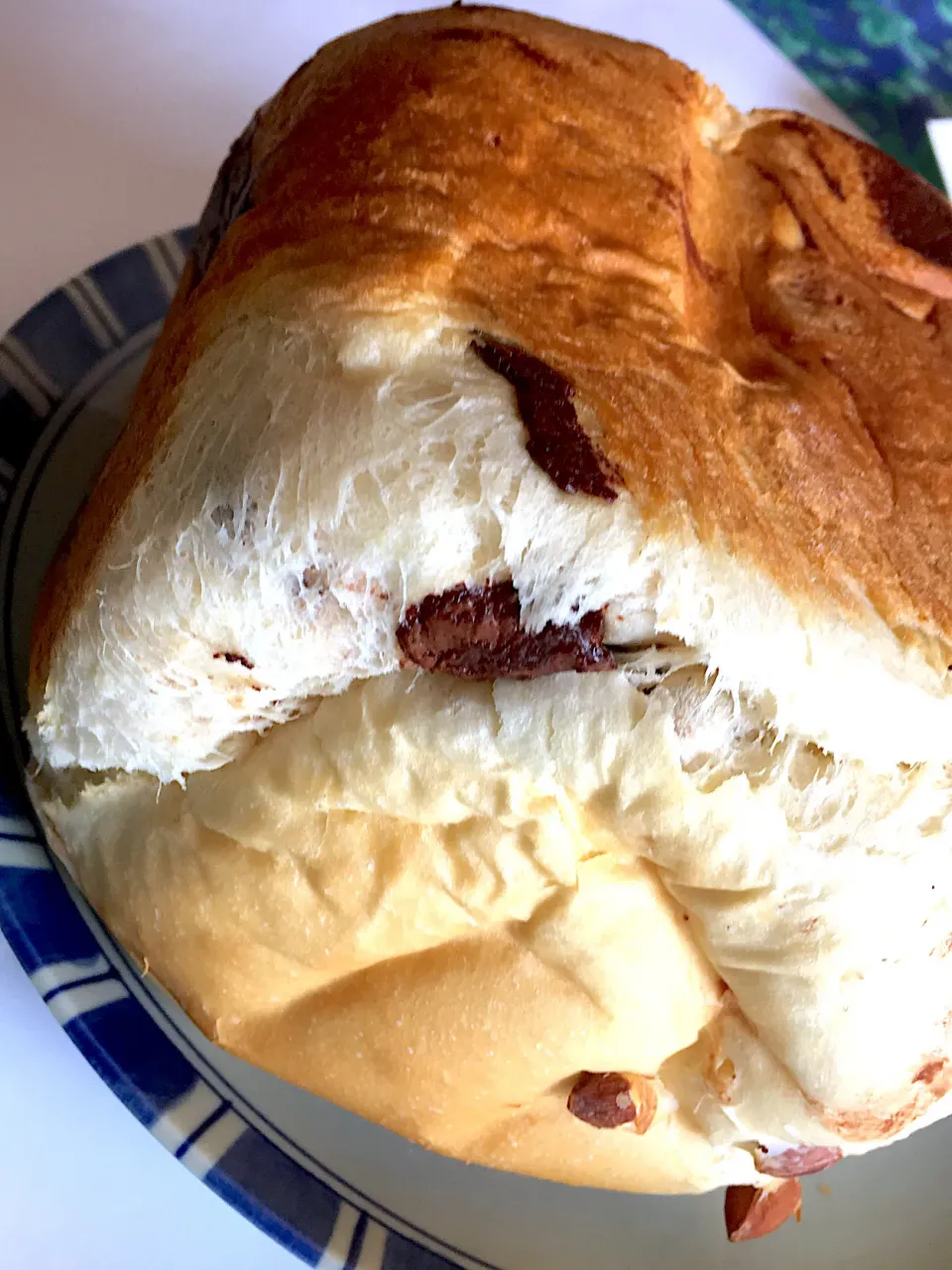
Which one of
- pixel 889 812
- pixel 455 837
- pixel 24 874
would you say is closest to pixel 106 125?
pixel 24 874

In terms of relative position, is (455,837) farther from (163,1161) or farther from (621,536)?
(163,1161)

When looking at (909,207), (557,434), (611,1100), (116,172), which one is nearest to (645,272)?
(557,434)

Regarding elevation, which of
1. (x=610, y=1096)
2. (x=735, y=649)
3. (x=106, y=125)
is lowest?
(x=610, y=1096)

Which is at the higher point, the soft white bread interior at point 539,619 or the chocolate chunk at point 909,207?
the chocolate chunk at point 909,207

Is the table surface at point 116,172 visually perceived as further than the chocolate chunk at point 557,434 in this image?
Yes

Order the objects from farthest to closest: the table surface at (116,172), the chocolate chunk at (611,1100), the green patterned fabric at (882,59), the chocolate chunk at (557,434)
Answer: the green patterned fabric at (882,59), the table surface at (116,172), the chocolate chunk at (611,1100), the chocolate chunk at (557,434)

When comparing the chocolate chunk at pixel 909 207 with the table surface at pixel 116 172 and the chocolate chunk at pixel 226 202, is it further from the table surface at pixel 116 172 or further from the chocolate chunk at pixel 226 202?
the table surface at pixel 116 172

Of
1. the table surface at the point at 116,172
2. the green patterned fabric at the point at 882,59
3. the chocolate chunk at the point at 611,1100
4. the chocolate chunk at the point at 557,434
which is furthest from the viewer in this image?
the green patterned fabric at the point at 882,59

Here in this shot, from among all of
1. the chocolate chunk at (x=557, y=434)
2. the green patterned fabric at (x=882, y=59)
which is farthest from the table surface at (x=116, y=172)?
the chocolate chunk at (x=557, y=434)
